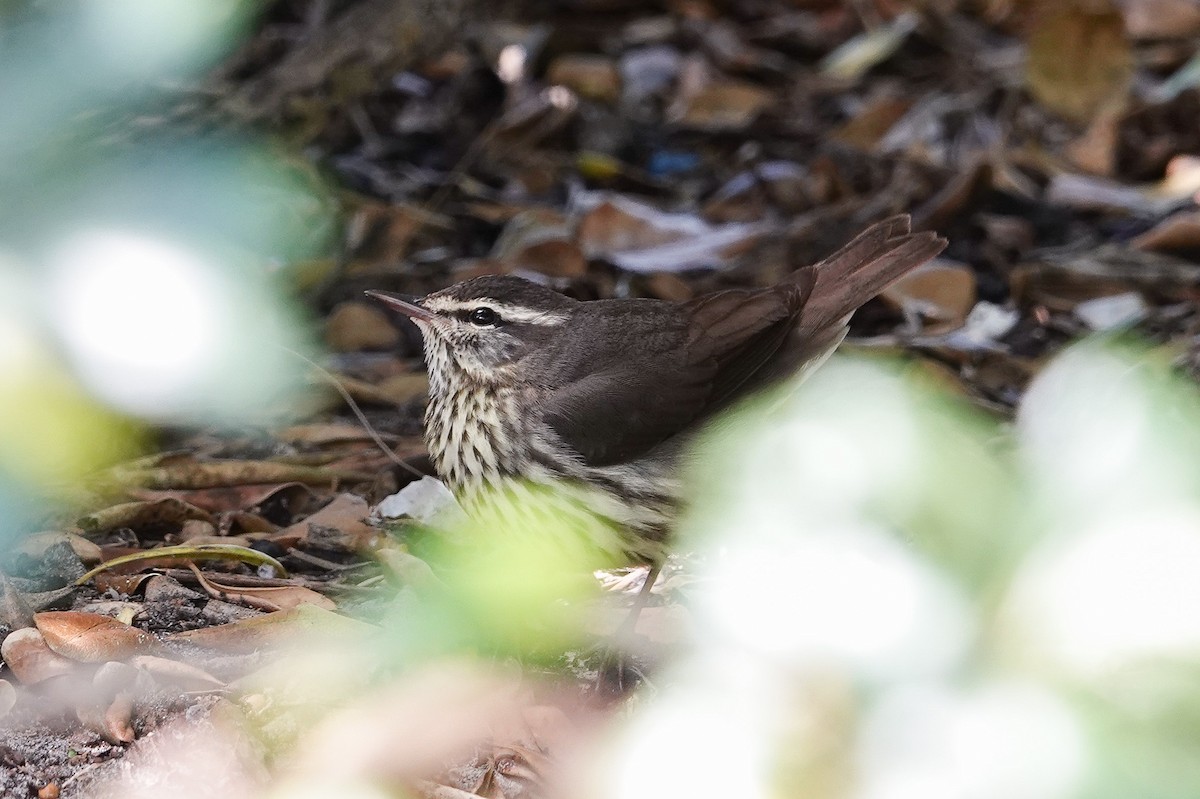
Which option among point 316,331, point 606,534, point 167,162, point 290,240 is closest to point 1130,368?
point 167,162

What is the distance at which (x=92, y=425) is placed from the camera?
1.76 metres

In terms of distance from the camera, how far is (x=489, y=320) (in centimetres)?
376

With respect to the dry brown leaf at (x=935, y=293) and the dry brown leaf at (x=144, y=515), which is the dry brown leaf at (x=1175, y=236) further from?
the dry brown leaf at (x=144, y=515)

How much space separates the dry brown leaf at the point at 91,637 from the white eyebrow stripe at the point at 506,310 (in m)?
1.35

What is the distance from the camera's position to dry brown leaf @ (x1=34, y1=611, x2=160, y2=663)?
2637 millimetres

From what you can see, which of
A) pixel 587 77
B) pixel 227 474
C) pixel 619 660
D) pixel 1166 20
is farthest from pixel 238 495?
pixel 1166 20

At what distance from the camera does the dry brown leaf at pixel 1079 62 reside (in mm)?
5953

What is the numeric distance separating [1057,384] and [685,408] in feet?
5.98

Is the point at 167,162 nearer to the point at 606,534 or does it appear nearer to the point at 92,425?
the point at 92,425

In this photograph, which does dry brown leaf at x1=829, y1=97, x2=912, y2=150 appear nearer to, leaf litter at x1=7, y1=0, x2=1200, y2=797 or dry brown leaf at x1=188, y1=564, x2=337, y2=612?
leaf litter at x1=7, y1=0, x2=1200, y2=797

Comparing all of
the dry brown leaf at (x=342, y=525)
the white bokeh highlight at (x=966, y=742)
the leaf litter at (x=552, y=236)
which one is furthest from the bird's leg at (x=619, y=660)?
the white bokeh highlight at (x=966, y=742)

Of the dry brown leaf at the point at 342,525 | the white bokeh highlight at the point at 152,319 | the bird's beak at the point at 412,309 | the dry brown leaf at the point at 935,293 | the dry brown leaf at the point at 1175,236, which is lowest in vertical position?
the dry brown leaf at the point at 1175,236

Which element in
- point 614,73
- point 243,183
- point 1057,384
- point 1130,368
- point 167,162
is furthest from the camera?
point 614,73

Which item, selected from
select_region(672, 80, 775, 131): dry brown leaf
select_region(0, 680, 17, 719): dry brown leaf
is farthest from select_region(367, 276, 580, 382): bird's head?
select_region(672, 80, 775, 131): dry brown leaf
